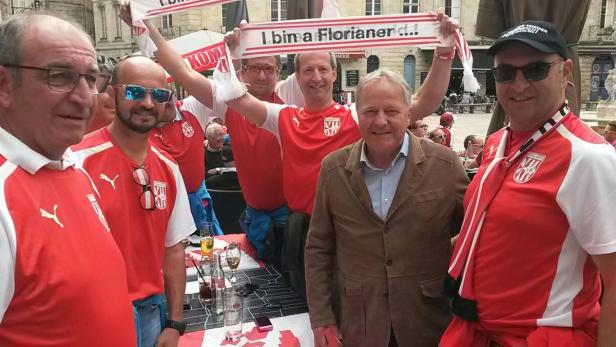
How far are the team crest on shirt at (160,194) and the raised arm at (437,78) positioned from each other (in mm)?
1771

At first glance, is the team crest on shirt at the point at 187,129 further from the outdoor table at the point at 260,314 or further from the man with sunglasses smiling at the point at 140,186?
the man with sunglasses smiling at the point at 140,186

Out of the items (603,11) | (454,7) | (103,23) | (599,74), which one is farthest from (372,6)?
(103,23)

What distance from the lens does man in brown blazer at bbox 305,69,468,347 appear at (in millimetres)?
2432

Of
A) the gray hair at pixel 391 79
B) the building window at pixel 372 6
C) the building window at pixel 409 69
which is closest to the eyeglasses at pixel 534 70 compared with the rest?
the gray hair at pixel 391 79

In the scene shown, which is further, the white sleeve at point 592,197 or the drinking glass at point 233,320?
the drinking glass at point 233,320

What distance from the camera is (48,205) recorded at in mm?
1553

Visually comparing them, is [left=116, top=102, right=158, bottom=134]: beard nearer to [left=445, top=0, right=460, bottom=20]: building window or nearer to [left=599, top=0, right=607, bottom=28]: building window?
[left=445, top=0, right=460, bottom=20]: building window

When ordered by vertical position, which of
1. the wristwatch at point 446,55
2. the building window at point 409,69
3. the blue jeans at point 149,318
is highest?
the building window at point 409,69

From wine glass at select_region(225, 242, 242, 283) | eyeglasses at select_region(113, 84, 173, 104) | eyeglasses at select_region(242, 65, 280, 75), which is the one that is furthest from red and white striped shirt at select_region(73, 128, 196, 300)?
eyeglasses at select_region(242, 65, 280, 75)

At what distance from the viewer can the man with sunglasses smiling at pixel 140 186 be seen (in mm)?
2281

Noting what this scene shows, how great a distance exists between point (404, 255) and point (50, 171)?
5.43 feet

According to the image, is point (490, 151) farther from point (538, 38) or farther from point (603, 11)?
point (603, 11)

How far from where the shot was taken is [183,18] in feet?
124

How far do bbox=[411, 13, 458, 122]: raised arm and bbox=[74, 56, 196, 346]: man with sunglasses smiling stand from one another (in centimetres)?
170
